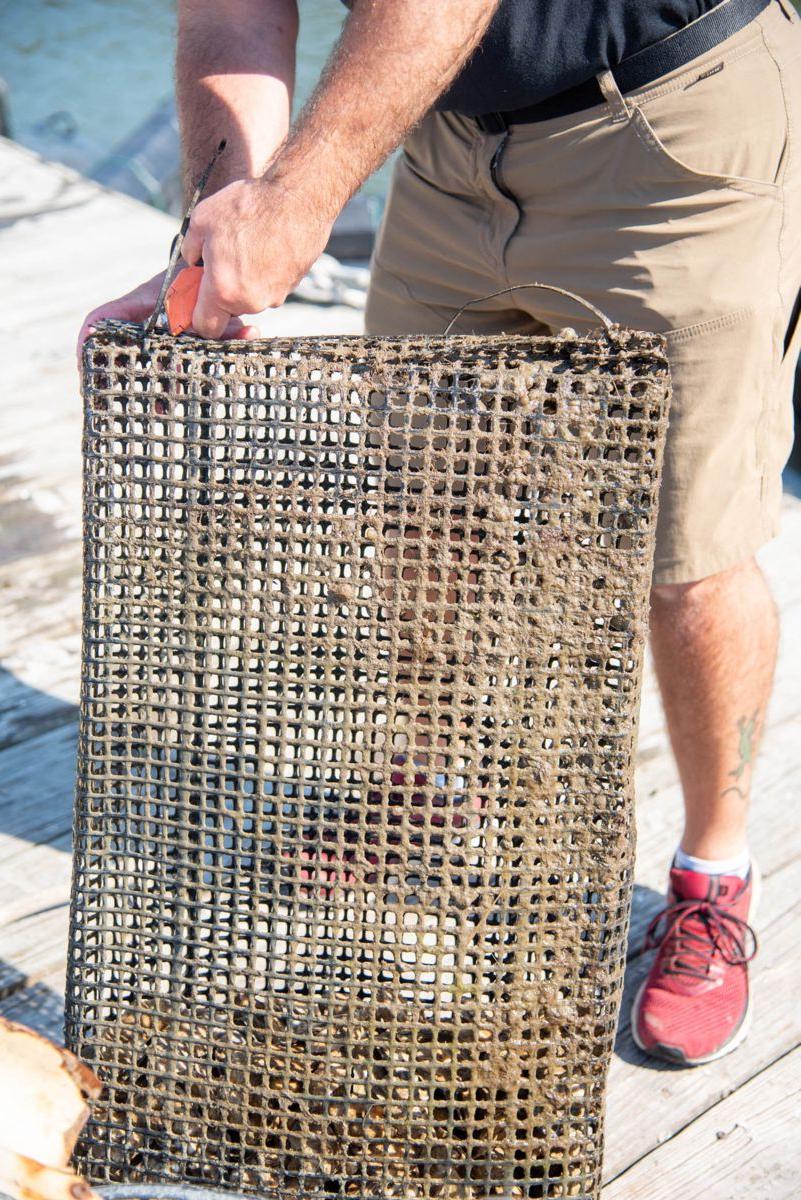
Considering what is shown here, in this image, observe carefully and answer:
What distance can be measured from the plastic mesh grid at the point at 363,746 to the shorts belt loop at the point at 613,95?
0.46m

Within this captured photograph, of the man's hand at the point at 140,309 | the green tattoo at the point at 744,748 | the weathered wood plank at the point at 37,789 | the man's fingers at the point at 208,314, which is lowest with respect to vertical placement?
the weathered wood plank at the point at 37,789

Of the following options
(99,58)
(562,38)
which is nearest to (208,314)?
(562,38)

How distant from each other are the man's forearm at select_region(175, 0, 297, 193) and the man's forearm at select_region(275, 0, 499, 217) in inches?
9.7

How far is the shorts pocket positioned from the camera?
156 centimetres

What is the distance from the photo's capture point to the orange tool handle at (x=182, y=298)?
134cm

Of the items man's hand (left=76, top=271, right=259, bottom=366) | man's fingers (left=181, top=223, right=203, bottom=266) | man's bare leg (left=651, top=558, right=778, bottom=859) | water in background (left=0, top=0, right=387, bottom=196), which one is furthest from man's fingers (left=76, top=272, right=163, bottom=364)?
water in background (left=0, top=0, right=387, bottom=196)

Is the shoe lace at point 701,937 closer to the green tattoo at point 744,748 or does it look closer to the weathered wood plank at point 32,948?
the green tattoo at point 744,748

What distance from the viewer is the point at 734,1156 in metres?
1.58

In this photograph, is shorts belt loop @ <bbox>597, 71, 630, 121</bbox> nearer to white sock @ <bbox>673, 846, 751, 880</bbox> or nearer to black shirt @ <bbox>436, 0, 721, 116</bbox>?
black shirt @ <bbox>436, 0, 721, 116</bbox>

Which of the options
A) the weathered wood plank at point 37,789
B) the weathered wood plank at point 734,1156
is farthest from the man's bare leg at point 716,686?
the weathered wood plank at point 37,789

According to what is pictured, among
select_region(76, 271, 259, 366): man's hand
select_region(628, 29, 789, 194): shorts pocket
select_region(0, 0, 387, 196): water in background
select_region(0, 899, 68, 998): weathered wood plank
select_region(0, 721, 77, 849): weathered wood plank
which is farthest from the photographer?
select_region(0, 0, 387, 196): water in background

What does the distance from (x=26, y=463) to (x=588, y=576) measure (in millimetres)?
2275

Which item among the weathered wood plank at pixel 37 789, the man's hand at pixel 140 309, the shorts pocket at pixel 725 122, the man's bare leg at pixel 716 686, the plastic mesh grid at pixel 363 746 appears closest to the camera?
the plastic mesh grid at pixel 363 746

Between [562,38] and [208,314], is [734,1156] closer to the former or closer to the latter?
[208,314]
